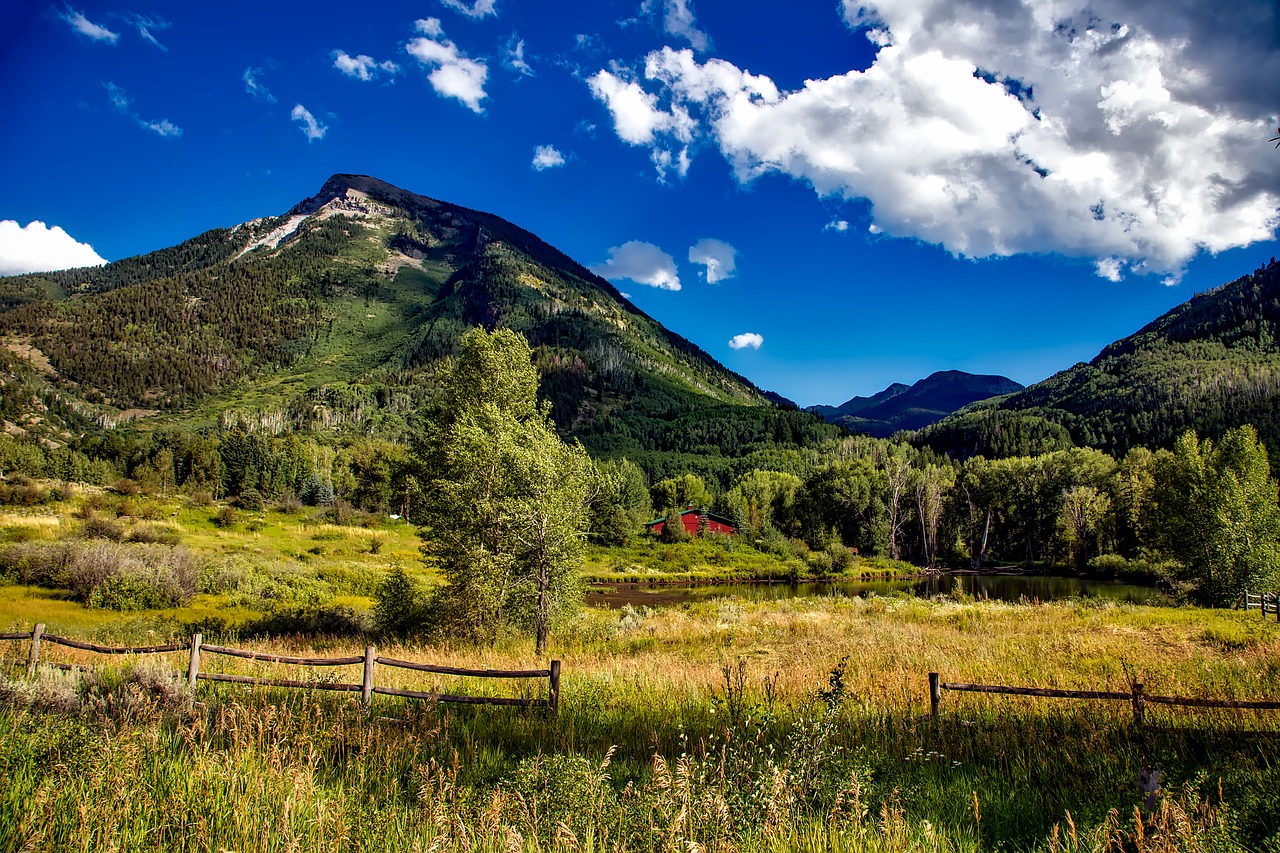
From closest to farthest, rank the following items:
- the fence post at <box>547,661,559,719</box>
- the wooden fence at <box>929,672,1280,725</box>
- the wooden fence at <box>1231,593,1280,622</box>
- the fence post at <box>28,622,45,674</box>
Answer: the wooden fence at <box>929,672,1280,725</box> → the fence post at <box>547,661,559,719</box> → the fence post at <box>28,622,45,674</box> → the wooden fence at <box>1231,593,1280,622</box>

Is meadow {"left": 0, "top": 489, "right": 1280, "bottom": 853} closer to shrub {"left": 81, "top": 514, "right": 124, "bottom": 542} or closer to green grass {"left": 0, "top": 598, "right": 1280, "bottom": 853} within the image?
green grass {"left": 0, "top": 598, "right": 1280, "bottom": 853}

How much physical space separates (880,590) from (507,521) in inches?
2056

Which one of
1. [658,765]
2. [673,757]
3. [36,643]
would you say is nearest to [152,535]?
[36,643]

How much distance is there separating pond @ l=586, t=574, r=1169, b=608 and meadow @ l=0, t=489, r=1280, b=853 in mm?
33711

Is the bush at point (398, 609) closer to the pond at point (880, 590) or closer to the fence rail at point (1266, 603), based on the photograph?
the pond at point (880, 590)

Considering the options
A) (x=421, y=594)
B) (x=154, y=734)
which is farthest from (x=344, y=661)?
(x=421, y=594)

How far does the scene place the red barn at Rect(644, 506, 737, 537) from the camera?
10669 centimetres

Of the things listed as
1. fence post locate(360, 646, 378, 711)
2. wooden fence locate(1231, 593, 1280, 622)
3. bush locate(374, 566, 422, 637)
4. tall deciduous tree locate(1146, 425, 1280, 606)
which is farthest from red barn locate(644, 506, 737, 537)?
fence post locate(360, 646, 378, 711)

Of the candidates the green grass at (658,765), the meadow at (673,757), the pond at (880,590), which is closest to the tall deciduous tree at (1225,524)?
the pond at (880,590)

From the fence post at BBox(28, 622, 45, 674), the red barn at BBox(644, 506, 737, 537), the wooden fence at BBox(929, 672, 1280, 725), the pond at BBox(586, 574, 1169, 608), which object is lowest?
the pond at BBox(586, 574, 1169, 608)

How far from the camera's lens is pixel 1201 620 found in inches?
957

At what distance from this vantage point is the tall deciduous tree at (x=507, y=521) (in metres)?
20.7

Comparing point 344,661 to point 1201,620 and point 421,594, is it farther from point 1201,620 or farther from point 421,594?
point 1201,620

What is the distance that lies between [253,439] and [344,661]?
142368 mm
